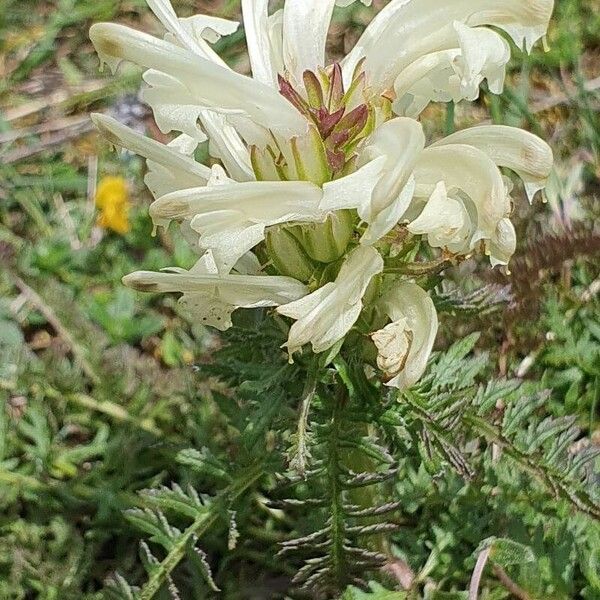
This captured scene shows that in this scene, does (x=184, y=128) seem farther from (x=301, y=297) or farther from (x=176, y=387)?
(x=176, y=387)

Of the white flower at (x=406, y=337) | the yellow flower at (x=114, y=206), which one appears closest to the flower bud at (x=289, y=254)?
the white flower at (x=406, y=337)

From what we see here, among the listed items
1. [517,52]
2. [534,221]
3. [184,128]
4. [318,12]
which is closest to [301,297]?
[184,128]

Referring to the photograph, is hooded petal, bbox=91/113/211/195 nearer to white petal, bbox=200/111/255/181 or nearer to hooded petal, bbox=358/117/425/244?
white petal, bbox=200/111/255/181

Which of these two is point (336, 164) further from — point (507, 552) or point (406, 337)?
point (507, 552)

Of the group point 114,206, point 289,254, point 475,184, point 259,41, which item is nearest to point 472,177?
point 475,184

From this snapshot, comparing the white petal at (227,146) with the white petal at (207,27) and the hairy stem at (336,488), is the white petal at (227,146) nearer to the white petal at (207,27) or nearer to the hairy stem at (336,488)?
the white petal at (207,27)

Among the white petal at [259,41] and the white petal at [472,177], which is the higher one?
the white petal at [259,41]
